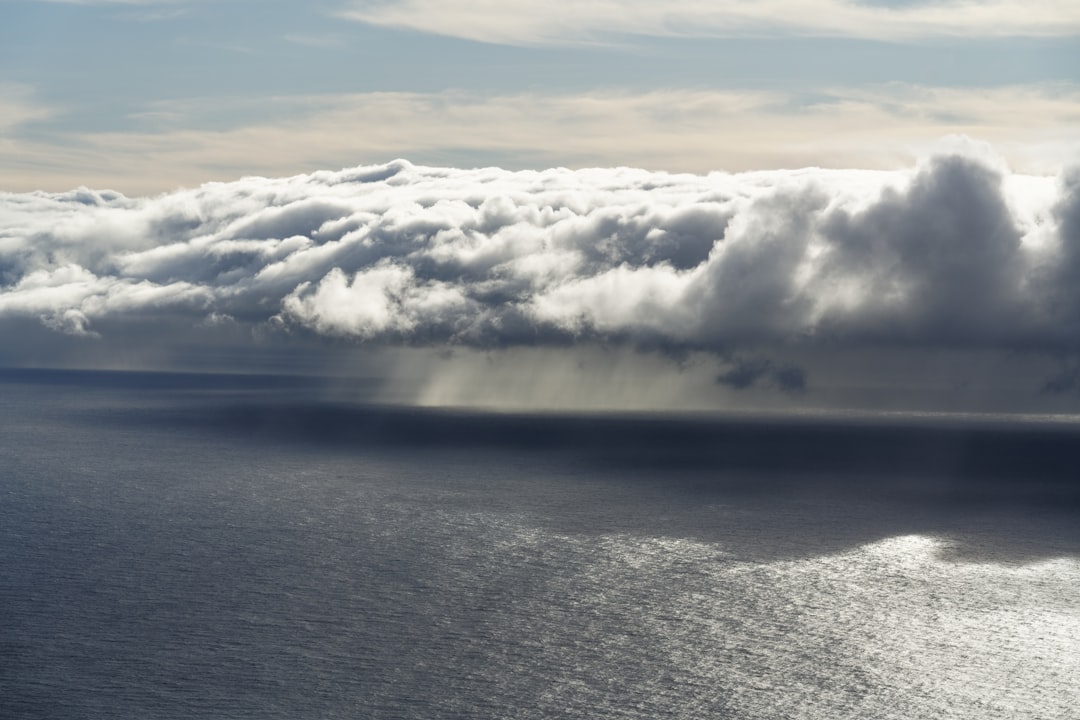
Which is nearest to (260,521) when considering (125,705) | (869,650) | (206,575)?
(206,575)

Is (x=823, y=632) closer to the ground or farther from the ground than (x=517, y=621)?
closer to the ground

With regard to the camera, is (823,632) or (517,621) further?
(823,632)

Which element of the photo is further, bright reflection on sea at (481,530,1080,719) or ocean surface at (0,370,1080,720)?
bright reflection on sea at (481,530,1080,719)

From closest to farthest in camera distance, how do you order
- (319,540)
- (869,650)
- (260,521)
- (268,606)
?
(869,650) → (268,606) → (319,540) → (260,521)

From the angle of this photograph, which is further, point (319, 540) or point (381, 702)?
point (319, 540)

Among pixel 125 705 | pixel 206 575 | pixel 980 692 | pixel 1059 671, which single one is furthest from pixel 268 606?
pixel 1059 671

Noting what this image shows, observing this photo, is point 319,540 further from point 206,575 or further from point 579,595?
point 579,595

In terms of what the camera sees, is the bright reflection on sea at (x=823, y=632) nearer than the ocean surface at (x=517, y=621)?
No

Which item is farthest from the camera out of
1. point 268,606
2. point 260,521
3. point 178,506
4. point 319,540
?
point 178,506

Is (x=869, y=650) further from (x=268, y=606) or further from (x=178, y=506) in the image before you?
(x=178, y=506)
